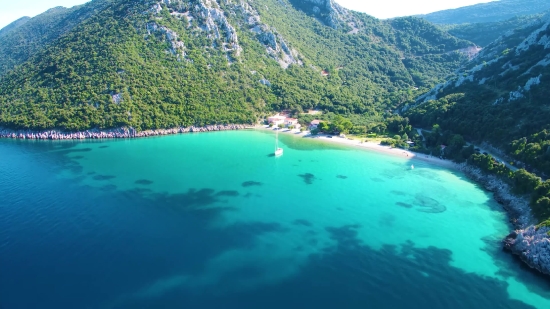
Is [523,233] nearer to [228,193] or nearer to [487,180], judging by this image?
[487,180]

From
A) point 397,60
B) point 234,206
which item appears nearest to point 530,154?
point 234,206

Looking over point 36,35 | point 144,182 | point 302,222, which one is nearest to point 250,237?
point 302,222

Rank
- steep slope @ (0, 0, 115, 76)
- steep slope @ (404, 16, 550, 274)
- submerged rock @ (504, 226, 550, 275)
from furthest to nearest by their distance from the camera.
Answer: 1. steep slope @ (0, 0, 115, 76)
2. steep slope @ (404, 16, 550, 274)
3. submerged rock @ (504, 226, 550, 275)

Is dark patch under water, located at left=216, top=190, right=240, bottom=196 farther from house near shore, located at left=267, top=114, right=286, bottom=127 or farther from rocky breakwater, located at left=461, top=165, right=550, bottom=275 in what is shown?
house near shore, located at left=267, top=114, right=286, bottom=127

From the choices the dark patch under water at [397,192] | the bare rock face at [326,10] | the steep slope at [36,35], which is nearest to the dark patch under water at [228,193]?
the dark patch under water at [397,192]

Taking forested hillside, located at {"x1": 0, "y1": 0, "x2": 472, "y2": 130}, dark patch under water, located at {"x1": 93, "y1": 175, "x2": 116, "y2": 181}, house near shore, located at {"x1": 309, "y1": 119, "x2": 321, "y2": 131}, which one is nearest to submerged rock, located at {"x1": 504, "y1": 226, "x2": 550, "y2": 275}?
dark patch under water, located at {"x1": 93, "y1": 175, "x2": 116, "y2": 181}

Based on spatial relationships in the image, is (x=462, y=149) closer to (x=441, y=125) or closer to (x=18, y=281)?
(x=441, y=125)
